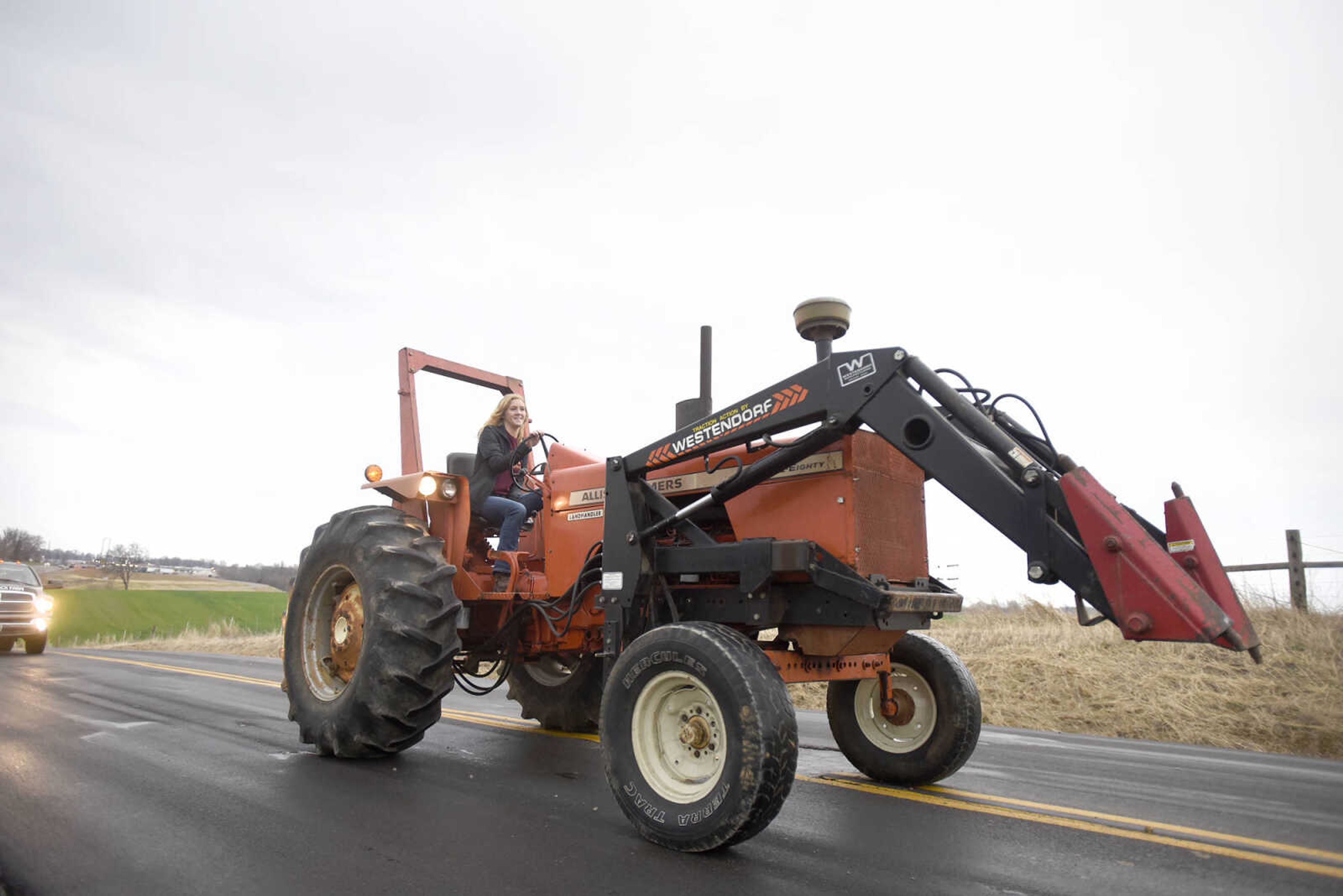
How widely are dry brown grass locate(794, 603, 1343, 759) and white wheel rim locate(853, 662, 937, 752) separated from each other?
3662mm

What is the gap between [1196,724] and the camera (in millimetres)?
7414

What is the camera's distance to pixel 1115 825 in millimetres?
3865

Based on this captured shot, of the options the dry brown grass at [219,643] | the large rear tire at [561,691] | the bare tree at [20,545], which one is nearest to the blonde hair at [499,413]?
the large rear tire at [561,691]

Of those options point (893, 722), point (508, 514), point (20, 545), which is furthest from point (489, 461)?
point (20, 545)

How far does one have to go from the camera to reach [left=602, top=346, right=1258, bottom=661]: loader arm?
3223 millimetres

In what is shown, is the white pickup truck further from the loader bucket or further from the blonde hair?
the loader bucket

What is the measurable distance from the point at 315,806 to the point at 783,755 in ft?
7.83

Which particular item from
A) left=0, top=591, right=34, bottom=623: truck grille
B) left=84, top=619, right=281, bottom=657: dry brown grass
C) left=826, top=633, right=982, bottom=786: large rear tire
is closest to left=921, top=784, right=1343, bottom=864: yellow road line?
left=826, top=633, right=982, bottom=786: large rear tire

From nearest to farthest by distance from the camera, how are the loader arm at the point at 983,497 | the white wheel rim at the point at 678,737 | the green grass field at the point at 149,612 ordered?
the loader arm at the point at 983,497 → the white wheel rim at the point at 678,737 → the green grass field at the point at 149,612

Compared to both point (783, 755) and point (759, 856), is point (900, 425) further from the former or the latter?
point (759, 856)

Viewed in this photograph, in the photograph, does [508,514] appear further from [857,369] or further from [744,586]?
[857,369]

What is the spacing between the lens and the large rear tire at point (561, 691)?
6727 mm

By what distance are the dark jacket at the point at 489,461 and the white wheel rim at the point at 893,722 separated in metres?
2.84

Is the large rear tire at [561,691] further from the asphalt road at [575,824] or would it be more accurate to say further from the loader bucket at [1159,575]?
the loader bucket at [1159,575]
